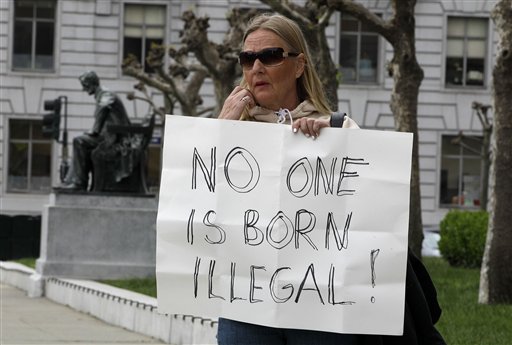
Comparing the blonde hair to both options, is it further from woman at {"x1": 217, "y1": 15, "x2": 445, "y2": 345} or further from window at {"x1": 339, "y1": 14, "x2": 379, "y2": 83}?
window at {"x1": 339, "y1": 14, "x2": 379, "y2": 83}

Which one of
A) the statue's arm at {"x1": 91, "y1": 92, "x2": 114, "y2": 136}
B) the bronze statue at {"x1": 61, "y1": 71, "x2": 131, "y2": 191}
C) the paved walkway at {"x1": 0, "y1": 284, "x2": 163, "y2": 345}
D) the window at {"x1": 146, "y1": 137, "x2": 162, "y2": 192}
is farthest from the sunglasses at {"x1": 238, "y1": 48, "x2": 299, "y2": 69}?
the window at {"x1": 146, "y1": 137, "x2": 162, "y2": 192}

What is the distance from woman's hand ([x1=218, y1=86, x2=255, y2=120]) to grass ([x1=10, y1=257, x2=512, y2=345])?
585cm

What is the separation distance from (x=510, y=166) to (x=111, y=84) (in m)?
31.1

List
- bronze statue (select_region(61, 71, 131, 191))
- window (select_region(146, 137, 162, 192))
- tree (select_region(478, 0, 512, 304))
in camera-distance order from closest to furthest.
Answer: tree (select_region(478, 0, 512, 304))
bronze statue (select_region(61, 71, 131, 191))
window (select_region(146, 137, 162, 192))

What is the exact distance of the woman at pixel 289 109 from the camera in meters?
4.74

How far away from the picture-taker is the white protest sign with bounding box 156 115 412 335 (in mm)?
4730

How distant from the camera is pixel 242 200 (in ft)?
15.9

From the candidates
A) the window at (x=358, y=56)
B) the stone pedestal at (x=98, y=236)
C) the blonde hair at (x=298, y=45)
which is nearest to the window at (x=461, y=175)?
the window at (x=358, y=56)

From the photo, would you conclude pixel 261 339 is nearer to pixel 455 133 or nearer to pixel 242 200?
pixel 242 200

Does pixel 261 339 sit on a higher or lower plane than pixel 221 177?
lower

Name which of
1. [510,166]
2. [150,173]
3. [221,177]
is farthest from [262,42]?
[150,173]

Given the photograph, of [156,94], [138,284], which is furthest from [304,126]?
[156,94]

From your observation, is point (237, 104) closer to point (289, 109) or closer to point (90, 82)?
point (289, 109)

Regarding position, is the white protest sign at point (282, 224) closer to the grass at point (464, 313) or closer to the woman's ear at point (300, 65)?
the woman's ear at point (300, 65)
